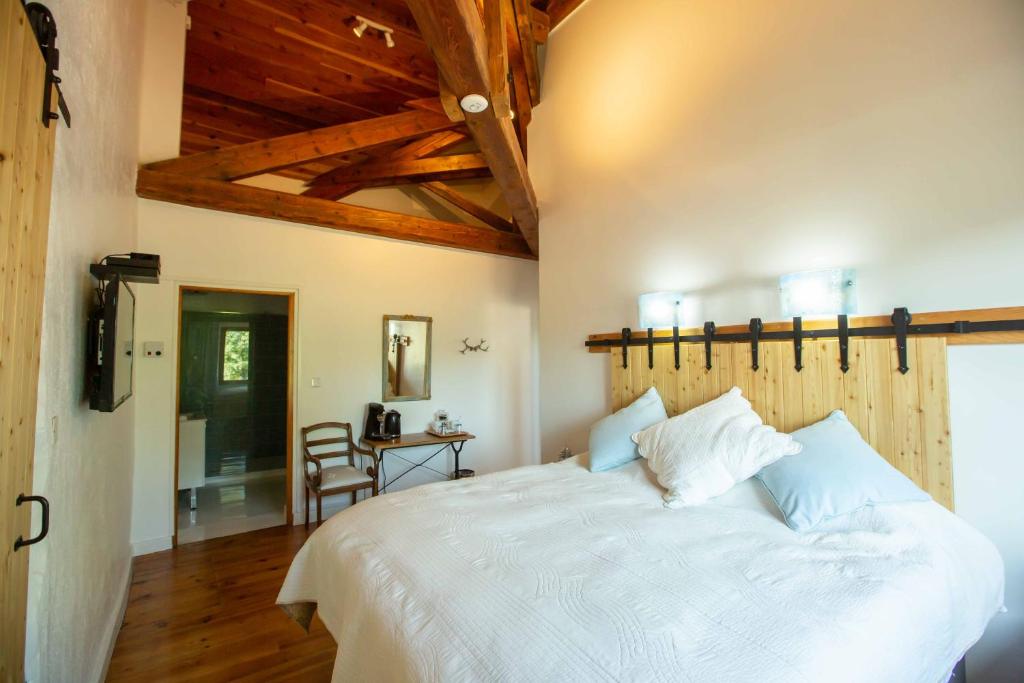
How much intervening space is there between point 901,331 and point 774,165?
3.21 feet

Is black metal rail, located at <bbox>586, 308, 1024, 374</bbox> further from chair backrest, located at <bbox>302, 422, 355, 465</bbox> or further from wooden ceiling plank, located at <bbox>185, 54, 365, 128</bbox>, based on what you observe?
wooden ceiling plank, located at <bbox>185, 54, 365, 128</bbox>

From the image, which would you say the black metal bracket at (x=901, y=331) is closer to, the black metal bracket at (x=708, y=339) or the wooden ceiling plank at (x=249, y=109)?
the black metal bracket at (x=708, y=339)

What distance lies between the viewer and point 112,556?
2193mm

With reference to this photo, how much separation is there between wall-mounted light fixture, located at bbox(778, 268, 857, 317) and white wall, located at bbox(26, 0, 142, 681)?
2711 millimetres

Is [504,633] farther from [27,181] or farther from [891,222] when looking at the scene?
[891,222]

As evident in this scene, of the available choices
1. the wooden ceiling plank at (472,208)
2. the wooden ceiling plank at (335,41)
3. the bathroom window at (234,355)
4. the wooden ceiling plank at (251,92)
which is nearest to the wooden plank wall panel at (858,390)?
the wooden ceiling plank at (472,208)

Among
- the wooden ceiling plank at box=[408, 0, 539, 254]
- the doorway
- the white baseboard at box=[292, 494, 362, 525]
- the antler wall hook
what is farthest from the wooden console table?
the wooden ceiling plank at box=[408, 0, 539, 254]

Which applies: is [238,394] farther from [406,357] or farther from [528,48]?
[528,48]

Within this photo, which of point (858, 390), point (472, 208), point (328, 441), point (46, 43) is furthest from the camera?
point (472, 208)

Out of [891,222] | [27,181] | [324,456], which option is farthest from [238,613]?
[891,222]

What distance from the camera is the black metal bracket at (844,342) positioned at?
1.87 m

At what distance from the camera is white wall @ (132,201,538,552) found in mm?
3131

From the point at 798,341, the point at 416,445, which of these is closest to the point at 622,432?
the point at 798,341

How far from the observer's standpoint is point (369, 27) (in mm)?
3260
